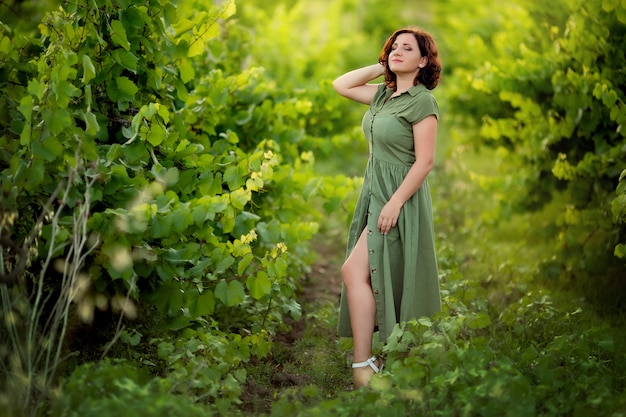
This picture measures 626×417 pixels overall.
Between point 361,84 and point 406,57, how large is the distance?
41 cm

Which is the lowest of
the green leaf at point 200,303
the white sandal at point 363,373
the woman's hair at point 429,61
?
the white sandal at point 363,373

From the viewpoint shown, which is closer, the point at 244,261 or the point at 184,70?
the point at 244,261

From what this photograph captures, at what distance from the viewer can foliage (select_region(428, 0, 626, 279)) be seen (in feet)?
18.6

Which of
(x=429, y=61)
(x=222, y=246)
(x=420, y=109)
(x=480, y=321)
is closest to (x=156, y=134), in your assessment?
(x=222, y=246)

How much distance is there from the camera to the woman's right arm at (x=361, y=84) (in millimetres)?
4652

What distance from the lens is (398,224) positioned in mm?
4352

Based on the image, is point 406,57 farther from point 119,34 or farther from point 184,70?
point 119,34

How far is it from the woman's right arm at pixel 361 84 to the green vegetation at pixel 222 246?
0.66m

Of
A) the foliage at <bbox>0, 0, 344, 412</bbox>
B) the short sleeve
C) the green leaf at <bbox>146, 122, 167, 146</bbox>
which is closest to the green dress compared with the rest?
the short sleeve

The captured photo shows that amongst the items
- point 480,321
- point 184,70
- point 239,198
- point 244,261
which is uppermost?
point 184,70

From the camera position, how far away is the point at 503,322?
5504 mm

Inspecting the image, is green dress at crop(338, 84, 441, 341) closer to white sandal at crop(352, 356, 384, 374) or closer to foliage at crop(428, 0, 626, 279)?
white sandal at crop(352, 356, 384, 374)

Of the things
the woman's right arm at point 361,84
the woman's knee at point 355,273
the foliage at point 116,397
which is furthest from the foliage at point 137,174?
the woman's right arm at point 361,84

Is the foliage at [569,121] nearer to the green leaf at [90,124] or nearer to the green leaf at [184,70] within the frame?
the green leaf at [184,70]
